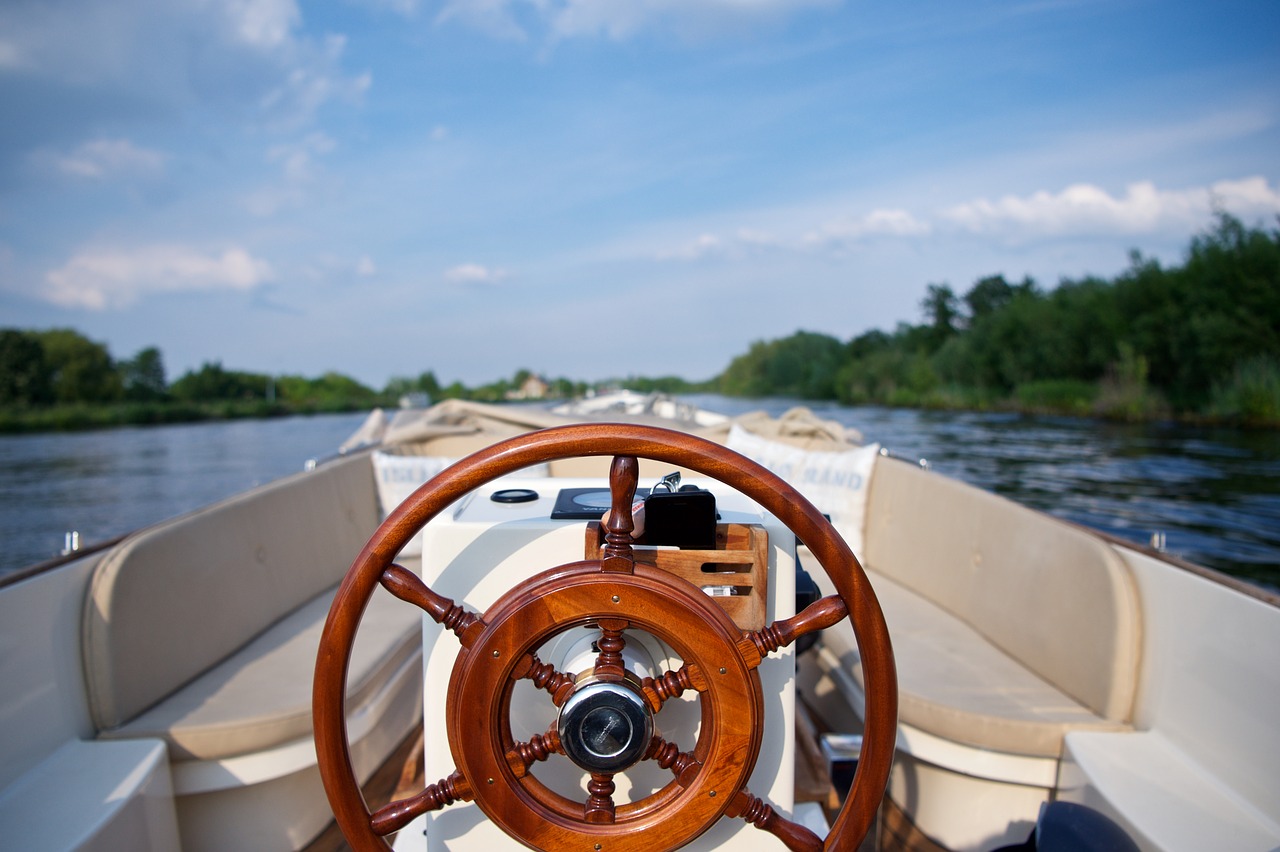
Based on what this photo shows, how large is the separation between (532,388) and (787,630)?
27351 millimetres

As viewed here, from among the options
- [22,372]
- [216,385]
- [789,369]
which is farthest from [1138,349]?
[216,385]

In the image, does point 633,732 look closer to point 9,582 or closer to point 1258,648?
point 1258,648

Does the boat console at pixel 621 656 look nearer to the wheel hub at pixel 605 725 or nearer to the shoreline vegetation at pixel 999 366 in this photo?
the wheel hub at pixel 605 725

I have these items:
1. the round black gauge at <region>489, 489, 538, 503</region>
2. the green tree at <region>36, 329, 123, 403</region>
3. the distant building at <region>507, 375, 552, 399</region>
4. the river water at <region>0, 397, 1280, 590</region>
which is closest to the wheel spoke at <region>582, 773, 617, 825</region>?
the round black gauge at <region>489, 489, 538, 503</region>

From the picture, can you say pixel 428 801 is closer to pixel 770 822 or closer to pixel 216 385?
pixel 770 822

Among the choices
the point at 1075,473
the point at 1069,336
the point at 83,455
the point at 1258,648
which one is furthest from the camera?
the point at 1069,336

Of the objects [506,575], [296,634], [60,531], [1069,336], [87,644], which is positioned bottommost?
[60,531]

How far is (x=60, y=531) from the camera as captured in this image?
28.8 feet

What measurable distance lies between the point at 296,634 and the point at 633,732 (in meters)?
1.58

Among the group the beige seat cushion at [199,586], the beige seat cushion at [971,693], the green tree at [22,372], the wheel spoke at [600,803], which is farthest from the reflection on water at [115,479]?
the green tree at [22,372]

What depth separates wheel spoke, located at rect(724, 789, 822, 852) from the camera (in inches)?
28.4

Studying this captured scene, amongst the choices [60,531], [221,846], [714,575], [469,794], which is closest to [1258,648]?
[714,575]

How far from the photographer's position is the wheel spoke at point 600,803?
2.33 ft

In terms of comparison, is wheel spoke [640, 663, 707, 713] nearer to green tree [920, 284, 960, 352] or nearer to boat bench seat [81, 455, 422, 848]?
boat bench seat [81, 455, 422, 848]
